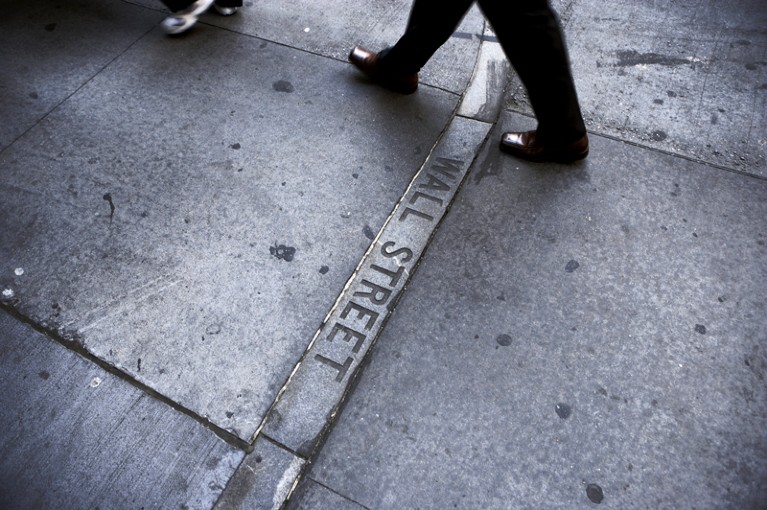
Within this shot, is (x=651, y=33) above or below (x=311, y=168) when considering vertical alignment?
above

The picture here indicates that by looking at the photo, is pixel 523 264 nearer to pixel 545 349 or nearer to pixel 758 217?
pixel 545 349

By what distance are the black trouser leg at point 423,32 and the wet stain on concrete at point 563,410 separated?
1.79m

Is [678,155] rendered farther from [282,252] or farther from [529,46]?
[282,252]

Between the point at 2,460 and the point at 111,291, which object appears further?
the point at 111,291

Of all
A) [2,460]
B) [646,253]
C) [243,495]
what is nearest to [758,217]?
[646,253]

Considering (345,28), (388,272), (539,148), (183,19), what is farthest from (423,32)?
(183,19)

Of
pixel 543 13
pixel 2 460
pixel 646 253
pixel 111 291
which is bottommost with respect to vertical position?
pixel 2 460

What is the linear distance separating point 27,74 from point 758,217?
3935 mm

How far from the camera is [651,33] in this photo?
331 cm

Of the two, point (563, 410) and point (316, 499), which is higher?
point (563, 410)

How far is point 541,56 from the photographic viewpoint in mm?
2324

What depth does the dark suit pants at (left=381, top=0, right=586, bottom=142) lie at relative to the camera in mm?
2247

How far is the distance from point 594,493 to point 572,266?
3.07 ft

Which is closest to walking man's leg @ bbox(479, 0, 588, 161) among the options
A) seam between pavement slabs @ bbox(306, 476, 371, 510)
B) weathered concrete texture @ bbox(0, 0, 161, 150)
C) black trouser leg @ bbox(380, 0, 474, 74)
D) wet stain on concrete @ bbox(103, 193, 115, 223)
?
black trouser leg @ bbox(380, 0, 474, 74)
